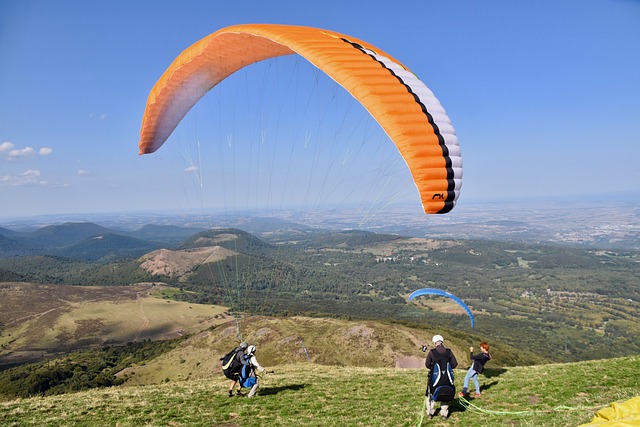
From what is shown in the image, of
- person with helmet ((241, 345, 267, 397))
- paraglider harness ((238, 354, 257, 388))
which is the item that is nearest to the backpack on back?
paraglider harness ((238, 354, 257, 388))

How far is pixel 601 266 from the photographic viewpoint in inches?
7628

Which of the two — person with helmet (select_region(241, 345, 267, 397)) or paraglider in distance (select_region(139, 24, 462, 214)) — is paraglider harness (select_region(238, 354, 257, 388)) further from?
paraglider in distance (select_region(139, 24, 462, 214))

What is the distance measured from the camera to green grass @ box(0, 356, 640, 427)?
28.5 ft

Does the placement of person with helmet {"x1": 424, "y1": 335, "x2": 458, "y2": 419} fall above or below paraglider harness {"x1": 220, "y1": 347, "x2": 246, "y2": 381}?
above

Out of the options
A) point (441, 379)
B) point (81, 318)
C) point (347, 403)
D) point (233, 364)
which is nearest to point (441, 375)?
point (441, 379)

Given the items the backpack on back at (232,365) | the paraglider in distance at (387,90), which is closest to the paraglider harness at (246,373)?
the backpack on back at (232,365)

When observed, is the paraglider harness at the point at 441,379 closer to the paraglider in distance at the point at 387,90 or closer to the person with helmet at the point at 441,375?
the person with helmet at the point at 441,375

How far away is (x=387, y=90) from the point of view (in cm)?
802

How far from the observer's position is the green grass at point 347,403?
870 centimetres

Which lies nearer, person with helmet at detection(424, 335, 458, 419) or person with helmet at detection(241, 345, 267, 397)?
person with helmet at detection(424, 335, 458, 419)

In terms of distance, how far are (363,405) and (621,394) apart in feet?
22.6

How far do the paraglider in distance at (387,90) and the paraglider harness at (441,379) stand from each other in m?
3.76

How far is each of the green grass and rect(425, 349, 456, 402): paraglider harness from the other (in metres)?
0.68

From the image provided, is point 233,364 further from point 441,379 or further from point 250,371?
point 441,379
